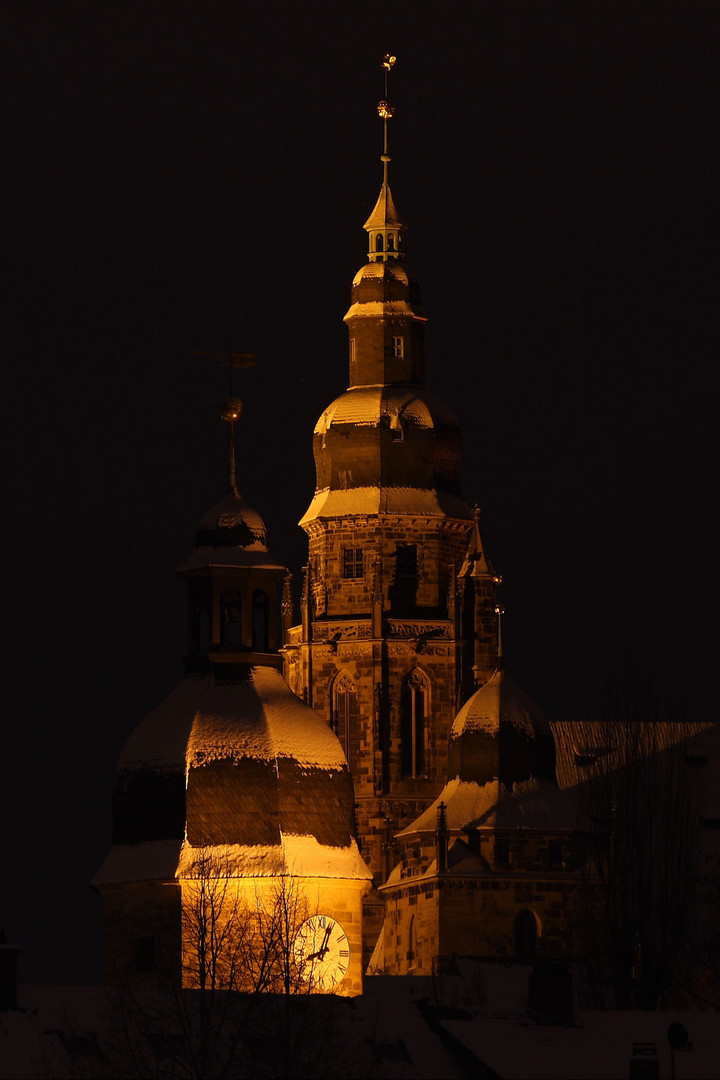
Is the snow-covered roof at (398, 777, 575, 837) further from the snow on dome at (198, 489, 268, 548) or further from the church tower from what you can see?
the snow on dome at (198, 489, 268, 548)

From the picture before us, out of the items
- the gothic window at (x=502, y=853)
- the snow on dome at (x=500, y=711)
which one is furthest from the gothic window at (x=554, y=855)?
the snow on dome at (x=500, y=711)

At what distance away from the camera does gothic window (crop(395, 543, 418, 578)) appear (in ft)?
483

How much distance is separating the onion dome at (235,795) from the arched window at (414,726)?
96.9ft

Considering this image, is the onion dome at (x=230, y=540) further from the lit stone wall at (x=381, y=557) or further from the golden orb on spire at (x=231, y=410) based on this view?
the lit stone wall at (x=381, y=557)

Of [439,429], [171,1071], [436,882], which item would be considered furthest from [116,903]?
[439,429]

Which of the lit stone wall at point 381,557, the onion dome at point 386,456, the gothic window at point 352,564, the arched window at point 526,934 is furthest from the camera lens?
the onion dome at point 386,456

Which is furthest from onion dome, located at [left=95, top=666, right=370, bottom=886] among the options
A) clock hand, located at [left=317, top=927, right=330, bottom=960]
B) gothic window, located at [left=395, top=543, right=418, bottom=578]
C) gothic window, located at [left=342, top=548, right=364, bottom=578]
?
gothic window, located at [left=395, top=543, right=418, bottom=578]

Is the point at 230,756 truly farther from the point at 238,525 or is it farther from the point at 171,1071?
the point at 171,1071

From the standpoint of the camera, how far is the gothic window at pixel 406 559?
147 m

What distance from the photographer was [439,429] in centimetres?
14962

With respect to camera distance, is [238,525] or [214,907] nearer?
[214,907]

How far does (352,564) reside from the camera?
147 meters

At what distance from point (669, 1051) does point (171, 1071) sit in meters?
9.77

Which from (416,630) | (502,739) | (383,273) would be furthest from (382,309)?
(502,739)
